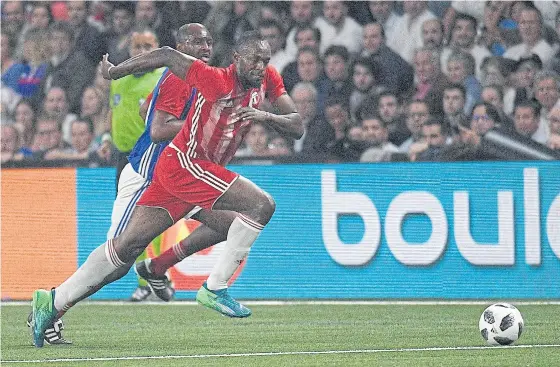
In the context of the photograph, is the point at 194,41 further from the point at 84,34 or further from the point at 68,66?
the point at 84,34

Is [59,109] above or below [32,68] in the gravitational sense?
below

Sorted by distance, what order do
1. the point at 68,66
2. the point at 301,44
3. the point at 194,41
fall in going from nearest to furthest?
1. the point at 194,41
2. the point at 301,44
3. the point at 68,66

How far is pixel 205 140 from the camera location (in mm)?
8305

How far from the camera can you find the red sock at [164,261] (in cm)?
973

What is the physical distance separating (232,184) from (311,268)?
3931mm

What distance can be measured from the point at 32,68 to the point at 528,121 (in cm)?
602

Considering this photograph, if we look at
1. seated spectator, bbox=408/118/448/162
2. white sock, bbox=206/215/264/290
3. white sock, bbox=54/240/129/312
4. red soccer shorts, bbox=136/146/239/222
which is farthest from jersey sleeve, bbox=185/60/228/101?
seated spectator, bbox=408/118/448/162

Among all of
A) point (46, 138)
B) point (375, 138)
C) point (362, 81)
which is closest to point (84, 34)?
point (46, 138)

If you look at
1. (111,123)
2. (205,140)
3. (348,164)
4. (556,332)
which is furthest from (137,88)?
(556,332)

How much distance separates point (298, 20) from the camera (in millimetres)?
13281

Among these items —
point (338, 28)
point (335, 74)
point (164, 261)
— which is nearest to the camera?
point (164, 261)

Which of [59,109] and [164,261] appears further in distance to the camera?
[59,109]

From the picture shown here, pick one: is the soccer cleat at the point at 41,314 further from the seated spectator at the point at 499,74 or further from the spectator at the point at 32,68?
the spectator at the point at 32,68

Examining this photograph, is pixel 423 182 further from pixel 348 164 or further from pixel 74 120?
pixel 74 120
